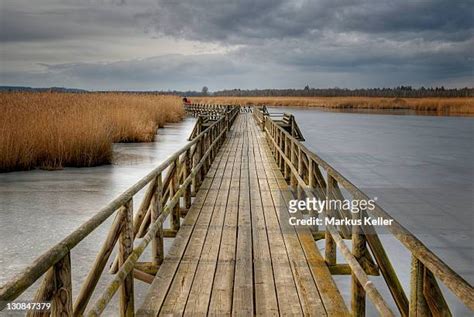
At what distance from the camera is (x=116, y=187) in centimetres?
1227

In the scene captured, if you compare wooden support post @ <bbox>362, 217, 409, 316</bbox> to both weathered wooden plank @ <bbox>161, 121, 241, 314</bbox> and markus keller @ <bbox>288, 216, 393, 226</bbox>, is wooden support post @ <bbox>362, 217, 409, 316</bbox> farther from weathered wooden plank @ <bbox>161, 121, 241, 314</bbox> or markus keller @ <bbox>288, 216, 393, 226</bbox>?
weathered wooden plank @ <bbox>161, 121, 241, 314</bbox>

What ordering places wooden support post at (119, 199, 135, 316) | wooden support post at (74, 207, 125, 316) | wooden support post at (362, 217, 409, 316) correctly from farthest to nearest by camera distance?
wooden support post at (119, 199, 135, 316) → wooden support post at (362, 217, 409, 316) → wooden support post at (74, 207, 125, 316)

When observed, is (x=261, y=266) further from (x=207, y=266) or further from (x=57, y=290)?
(x=57, y=290)

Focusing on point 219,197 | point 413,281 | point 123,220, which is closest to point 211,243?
point 123,220

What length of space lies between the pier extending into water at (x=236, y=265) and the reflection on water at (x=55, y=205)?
116 centimetres

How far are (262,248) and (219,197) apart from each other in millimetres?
3317

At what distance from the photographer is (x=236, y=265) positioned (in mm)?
5504

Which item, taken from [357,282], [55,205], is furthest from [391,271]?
[55,205]

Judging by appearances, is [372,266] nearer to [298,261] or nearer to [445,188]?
[298,261]

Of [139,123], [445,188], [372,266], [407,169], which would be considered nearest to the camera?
[372,266]

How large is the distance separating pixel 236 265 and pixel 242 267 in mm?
96

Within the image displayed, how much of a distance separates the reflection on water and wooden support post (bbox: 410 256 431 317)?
13.6 feet

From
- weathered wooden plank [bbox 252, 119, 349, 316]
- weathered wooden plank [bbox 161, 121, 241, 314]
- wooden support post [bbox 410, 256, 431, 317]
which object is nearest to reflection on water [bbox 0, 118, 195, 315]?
→ weathered wooden plank [bbox 161, 121, 241, 314]

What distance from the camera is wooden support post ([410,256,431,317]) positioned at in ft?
8.98
